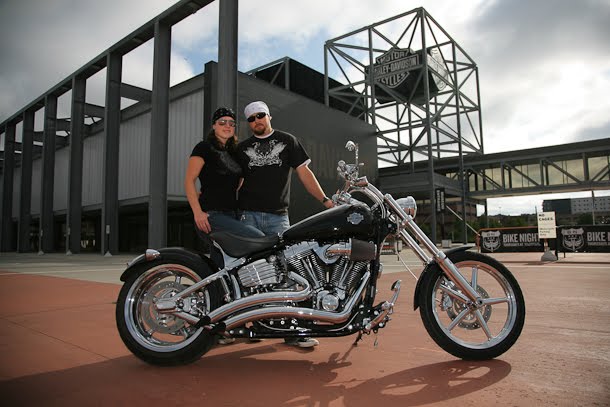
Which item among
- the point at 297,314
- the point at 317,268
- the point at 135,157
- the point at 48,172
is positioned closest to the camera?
the point at 297,314

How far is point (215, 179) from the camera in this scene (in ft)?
9.59

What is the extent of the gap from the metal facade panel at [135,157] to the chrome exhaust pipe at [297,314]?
833 inches

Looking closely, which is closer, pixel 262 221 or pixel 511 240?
pixel 262 221

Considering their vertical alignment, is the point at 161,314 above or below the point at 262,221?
below

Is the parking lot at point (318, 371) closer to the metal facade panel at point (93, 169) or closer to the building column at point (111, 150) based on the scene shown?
the building column at point (111, 150)

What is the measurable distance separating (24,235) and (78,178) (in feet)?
31.7

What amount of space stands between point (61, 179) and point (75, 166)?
9.22 m

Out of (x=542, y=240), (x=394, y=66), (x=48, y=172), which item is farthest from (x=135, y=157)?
(x=542, y=240)

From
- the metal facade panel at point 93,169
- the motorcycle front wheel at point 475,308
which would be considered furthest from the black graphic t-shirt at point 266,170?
the metal facade panel at point 93,169

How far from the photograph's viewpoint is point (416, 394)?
1962 mm

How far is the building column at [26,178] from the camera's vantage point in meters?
27.8

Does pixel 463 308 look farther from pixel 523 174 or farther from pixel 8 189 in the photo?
pixel 8 189

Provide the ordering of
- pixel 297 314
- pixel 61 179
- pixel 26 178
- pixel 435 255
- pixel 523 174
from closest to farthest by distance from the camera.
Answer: pixel 297 314
pixel 435 255
pixel 26 178
pixel 523 174
pixel 61 179

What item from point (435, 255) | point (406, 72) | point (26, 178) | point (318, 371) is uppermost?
point (406, 72)
